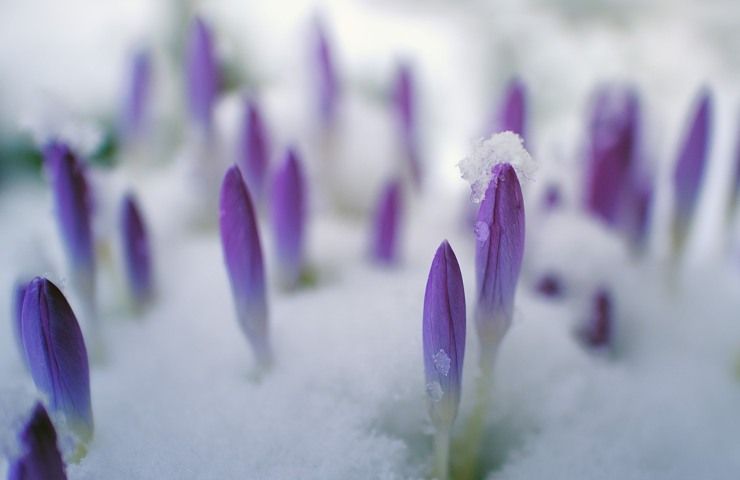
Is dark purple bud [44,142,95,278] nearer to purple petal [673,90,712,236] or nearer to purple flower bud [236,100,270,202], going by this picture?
purple flower bud [236,100,270,202]

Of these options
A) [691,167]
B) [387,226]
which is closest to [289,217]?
[387,226]

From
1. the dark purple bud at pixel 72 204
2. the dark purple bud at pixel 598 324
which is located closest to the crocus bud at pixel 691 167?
the dark purple bud at pixel 598 324

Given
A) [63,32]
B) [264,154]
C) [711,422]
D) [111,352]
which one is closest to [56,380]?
[111,352]

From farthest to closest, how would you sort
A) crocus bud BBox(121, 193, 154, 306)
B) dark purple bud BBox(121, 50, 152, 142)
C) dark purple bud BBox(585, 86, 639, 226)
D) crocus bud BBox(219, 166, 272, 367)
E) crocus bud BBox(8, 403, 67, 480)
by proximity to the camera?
dark purple bud BBox(121, 50, 152, 142)
dark purple bud BBox(585, 86, 639, 226)
crocus bud BBox(121, 193, 154, 306)
crocus bud BBox(219, 166, 272, 367)
crocus bud BBox(8, 403, 67, 480)

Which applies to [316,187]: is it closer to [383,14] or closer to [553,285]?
[553,285]

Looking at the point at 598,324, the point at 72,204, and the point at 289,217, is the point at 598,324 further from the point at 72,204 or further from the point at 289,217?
the point at 72,204

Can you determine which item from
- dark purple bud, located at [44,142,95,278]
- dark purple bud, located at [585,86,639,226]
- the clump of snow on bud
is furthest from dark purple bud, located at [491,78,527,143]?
dark purple bud, located at [44,142,95,278]
